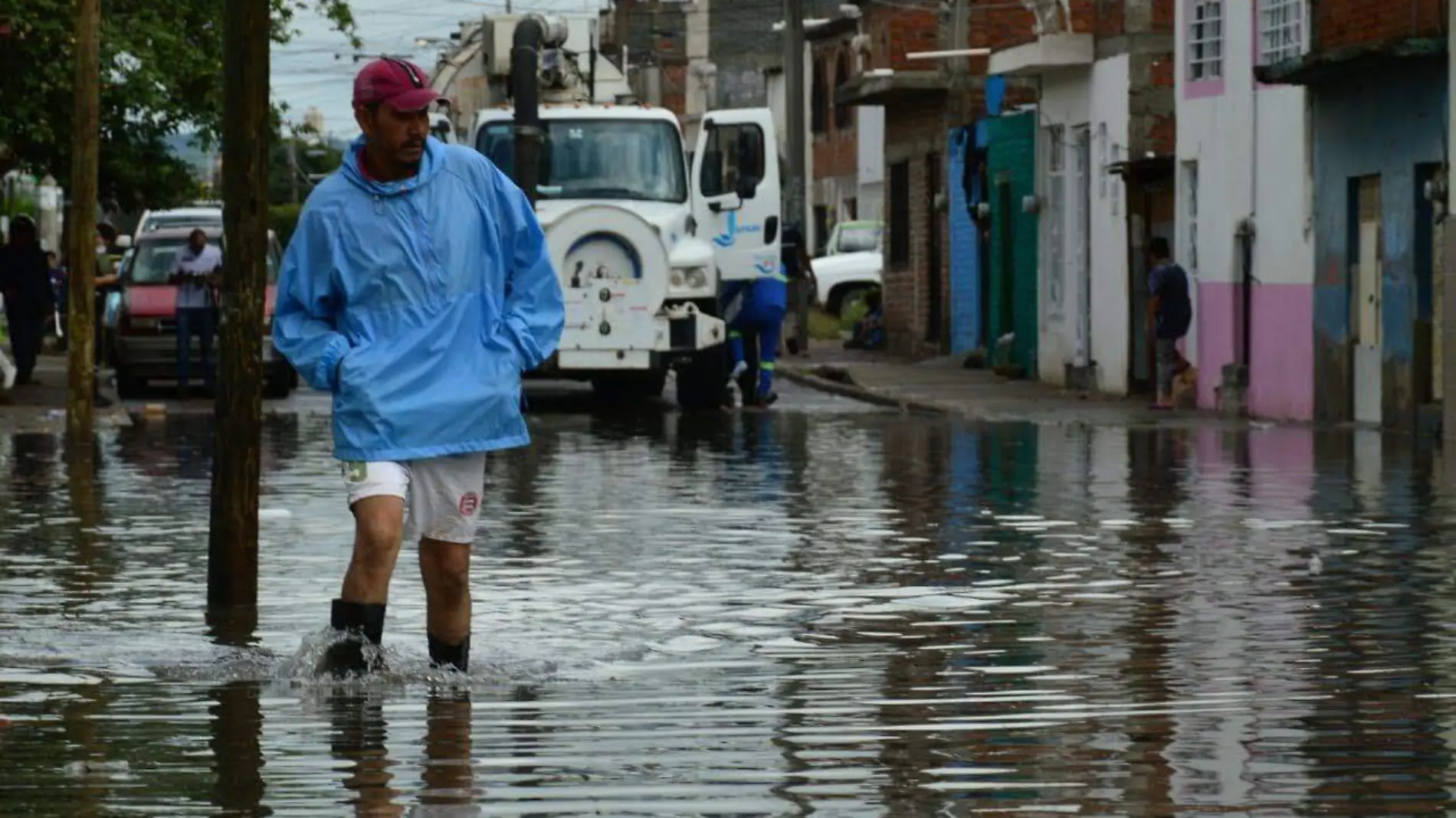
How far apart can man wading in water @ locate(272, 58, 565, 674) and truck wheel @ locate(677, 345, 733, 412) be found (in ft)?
71.0

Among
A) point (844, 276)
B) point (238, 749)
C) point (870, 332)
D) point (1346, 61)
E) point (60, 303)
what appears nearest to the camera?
point (238, 749)

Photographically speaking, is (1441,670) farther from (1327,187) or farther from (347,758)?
(1327,187)

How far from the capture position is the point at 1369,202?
28859mm

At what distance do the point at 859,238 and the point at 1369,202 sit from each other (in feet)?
102

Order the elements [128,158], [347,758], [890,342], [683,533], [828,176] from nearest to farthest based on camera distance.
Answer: [347,758] → [683,533] → [128,158] → [890,342] → [828,176]

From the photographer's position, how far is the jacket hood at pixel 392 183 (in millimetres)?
8805

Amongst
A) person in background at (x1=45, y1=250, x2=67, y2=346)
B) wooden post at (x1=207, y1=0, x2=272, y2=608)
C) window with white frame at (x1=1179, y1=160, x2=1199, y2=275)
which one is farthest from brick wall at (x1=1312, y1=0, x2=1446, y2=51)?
person in background at (x1=45, y1=250, x2=67, y2=346)

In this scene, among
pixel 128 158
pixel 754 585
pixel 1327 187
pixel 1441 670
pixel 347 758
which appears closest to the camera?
pixel 347 758

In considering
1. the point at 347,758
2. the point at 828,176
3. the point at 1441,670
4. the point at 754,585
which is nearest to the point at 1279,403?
Result: the point at 754,585

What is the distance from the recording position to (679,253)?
30406 millimetres

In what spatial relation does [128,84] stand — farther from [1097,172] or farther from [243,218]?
[243,218]

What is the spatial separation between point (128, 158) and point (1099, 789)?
31756 mm

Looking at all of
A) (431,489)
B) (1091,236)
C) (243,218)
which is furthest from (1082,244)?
(431,489)

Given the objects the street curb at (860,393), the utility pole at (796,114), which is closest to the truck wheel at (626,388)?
the street curb at (860,393)
